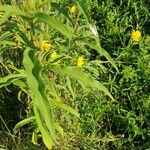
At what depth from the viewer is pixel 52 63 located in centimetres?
247

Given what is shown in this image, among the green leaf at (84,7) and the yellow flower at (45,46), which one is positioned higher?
the green leaf at (84,7)

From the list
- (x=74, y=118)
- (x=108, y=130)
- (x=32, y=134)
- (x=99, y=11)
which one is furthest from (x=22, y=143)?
(x=99, y=11)

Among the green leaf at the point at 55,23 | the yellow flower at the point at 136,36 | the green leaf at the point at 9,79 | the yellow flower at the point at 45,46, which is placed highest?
the green leaf at the point at 55,23

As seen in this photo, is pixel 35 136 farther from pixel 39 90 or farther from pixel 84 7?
pixel 84 7

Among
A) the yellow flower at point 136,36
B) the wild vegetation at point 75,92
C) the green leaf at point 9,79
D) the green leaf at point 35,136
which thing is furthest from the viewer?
the yellow flower at point 136,36

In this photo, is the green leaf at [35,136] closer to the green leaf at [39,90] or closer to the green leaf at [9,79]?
the green leaf at [9,79]

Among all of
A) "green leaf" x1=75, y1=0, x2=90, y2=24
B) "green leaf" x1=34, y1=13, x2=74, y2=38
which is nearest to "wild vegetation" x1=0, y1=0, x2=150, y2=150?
"green leaf" x1=34, y1=13, x2=74, y2=38

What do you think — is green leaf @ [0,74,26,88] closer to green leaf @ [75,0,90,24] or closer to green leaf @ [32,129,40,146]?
green leaf @ [32,129,40,146]

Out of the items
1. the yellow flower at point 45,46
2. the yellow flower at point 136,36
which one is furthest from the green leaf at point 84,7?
the yellow flower at point 136,36

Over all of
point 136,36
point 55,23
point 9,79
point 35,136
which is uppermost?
point 55,23

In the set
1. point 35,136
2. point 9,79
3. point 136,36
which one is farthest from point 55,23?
point 136,36

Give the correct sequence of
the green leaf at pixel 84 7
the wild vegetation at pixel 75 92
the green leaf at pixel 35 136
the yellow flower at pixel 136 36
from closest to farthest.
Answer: the green leaf at pixel 84 7
the wild vegetation at pixel 75 92
the green leaf at pixel 35 136
the yellow flower at pixel 136 36

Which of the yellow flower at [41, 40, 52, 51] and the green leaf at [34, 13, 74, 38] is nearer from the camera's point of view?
the green leaf at [34, 13, 74, 38]

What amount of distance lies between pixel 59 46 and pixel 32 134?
1.91 ft
